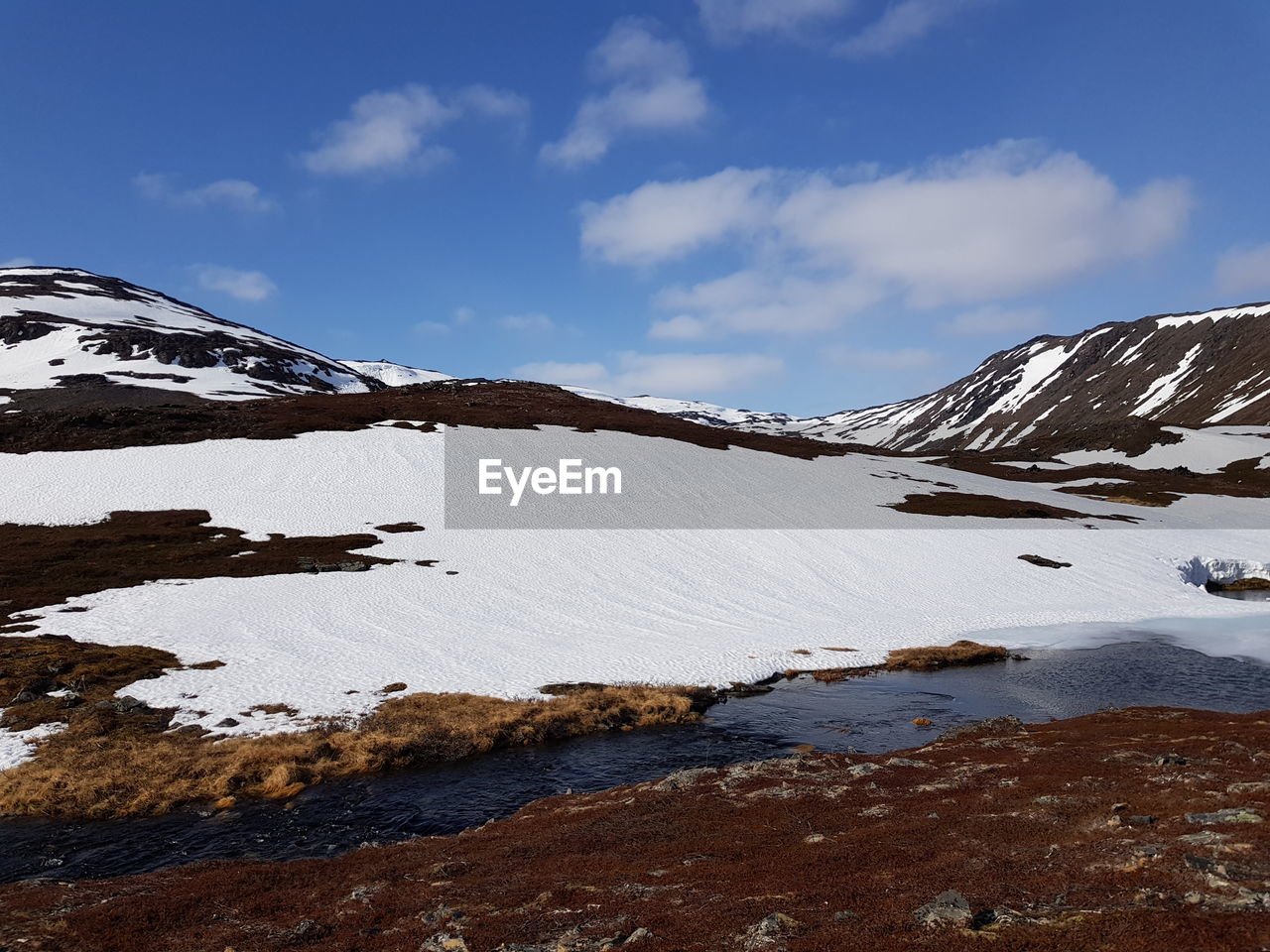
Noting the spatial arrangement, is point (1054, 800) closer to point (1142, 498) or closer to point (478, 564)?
point (478, 564)

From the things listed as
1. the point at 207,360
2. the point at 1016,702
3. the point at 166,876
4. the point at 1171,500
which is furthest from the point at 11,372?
the point at 1171,500

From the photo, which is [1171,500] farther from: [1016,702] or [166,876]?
[166,876]

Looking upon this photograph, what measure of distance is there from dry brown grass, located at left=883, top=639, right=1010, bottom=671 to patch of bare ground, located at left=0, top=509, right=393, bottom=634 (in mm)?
38152

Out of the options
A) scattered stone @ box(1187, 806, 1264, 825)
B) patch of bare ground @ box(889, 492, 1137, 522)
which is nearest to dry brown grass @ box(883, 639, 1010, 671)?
scattered stone @ box(1187, 806, 1264, 825)

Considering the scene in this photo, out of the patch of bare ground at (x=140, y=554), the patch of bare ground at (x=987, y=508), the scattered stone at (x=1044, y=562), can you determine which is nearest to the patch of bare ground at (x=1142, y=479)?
the patch of bare ground at (x=987, y=508)

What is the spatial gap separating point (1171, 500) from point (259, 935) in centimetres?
11208

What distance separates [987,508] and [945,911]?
80.0m

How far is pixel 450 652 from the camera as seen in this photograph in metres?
39.6

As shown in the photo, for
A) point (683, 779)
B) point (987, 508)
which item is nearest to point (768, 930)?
point (683, 779)

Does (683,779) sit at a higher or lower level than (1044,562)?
lower

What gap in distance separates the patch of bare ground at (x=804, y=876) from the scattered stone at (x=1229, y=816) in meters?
0.06

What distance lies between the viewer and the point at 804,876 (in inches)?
502

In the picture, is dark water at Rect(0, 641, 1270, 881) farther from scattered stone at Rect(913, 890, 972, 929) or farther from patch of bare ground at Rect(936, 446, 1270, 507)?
patch of bare ground at Rect(936, 446, 1270, 507)

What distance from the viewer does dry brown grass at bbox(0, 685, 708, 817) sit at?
75.4ft
